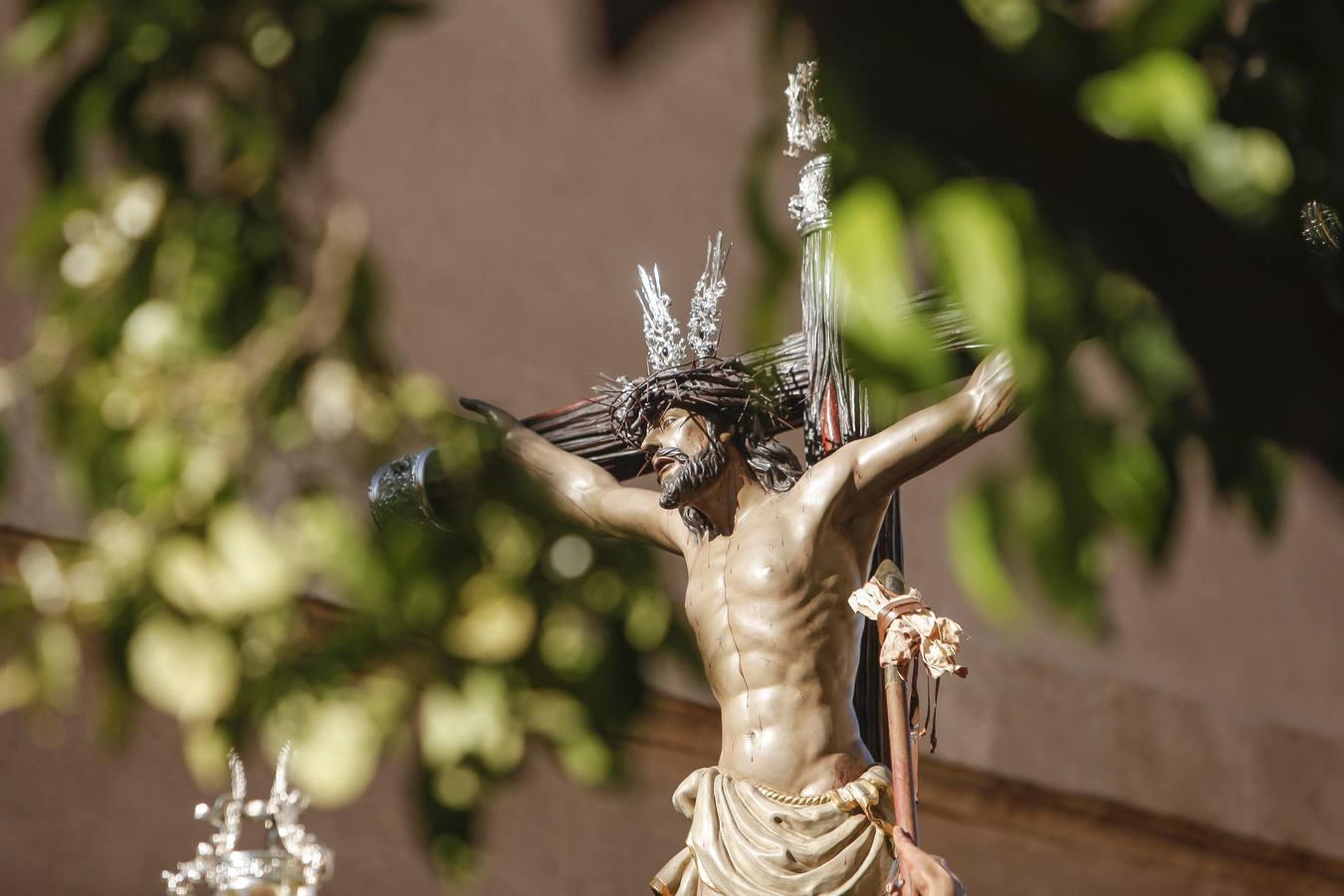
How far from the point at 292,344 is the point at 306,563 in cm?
15

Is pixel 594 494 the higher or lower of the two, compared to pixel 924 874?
higher

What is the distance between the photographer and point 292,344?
4.36 ft

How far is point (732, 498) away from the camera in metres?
2.68

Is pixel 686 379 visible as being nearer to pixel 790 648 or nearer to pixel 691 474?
pixel 691 474

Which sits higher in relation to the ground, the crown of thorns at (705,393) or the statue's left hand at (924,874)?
the crown of thorns at (705,393)

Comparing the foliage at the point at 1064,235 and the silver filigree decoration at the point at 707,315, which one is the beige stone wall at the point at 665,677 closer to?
the silver filigree decoration at the point at 707,315

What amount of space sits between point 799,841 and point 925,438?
495 mm

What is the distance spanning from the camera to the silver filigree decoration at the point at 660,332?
111 inches

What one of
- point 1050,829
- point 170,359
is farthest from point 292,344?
point 1050,829

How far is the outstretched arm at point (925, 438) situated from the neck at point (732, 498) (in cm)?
13

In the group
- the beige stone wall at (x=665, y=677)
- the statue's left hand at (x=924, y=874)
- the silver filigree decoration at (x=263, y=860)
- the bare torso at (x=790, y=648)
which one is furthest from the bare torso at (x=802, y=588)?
the beige stone wall at (x=665, y=677)

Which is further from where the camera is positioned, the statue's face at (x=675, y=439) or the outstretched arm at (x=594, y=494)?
the outstretched arm at (x=594, y=494)

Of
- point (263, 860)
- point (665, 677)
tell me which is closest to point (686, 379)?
point (263, 860)

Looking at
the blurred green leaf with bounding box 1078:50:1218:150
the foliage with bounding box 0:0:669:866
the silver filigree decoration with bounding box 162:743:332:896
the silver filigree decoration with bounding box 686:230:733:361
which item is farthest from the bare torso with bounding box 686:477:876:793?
the blurred green leaf with bounding box 1078:50:1218:150
